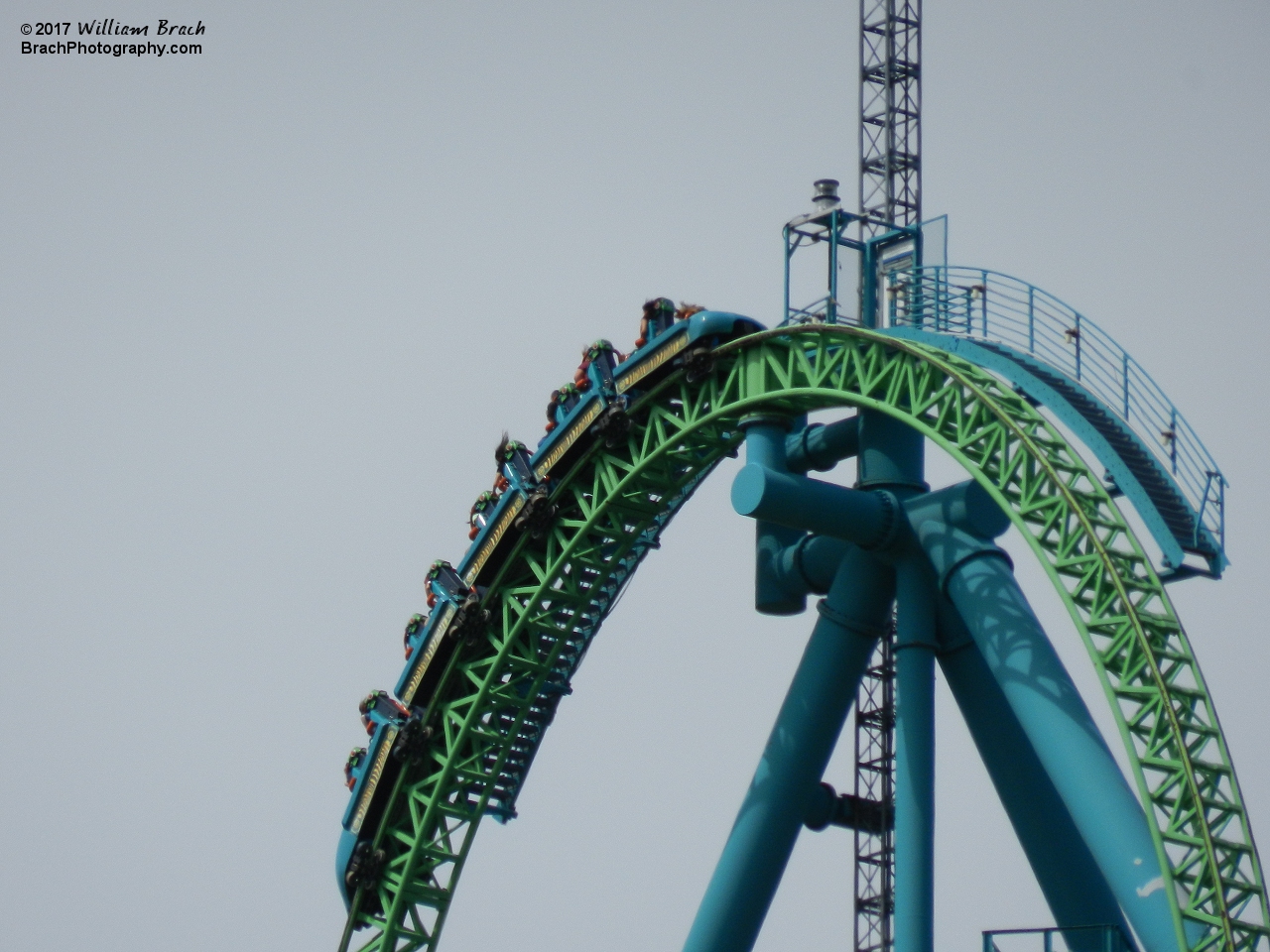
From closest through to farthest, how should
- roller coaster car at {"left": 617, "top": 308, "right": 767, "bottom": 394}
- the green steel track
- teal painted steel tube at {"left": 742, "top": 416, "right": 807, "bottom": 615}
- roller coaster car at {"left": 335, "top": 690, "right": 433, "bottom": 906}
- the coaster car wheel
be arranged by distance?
1. the green steel track
2. roller coaster car at {"left": 617, "top": 308, "right": 767, "bottom": 394}
3. teal painted steel tube at {"left": 742, "top": 416, "right": 807, "bottom": 615}
4. the coaster car wheel
5. roller coaster car at {"left": 335, "top": 690, "right": 433, "bottom": 906}

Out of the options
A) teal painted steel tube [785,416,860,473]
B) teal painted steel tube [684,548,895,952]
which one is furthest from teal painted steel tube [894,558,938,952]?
teal painted steel tube [785,416,860,473]

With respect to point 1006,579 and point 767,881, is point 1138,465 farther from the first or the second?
point 767,881

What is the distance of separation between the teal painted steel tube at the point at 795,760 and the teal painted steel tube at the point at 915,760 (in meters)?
1.03

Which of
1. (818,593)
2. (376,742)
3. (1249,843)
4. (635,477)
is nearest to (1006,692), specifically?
(1249,843)

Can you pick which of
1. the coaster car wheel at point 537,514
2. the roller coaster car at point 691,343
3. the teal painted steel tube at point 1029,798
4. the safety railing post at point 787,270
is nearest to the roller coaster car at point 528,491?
the coaster car wheel at point 537,514

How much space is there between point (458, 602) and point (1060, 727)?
13.9 metres

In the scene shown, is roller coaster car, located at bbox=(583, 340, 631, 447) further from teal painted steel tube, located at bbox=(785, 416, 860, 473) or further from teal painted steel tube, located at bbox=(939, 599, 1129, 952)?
teal painted steel tube, located at bbox=(939, 599, 1129, 952)

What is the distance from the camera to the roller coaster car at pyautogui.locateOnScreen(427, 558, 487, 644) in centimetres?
3984

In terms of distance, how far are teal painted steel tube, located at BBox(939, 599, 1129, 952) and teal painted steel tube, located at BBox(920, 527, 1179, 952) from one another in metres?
1.90

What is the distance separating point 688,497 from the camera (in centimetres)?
3856

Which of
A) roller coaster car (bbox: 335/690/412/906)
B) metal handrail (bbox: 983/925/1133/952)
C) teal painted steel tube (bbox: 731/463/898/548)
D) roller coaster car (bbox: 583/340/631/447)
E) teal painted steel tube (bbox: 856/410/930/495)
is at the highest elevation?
roller coaster car (bbox: 583/340/631/447)

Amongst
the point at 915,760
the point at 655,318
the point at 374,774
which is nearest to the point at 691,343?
the point at 655,318

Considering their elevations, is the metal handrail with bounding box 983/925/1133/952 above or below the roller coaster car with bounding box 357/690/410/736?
below

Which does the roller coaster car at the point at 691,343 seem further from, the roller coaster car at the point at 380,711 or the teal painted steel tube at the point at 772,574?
the roller coaster car at the point at 380,711
